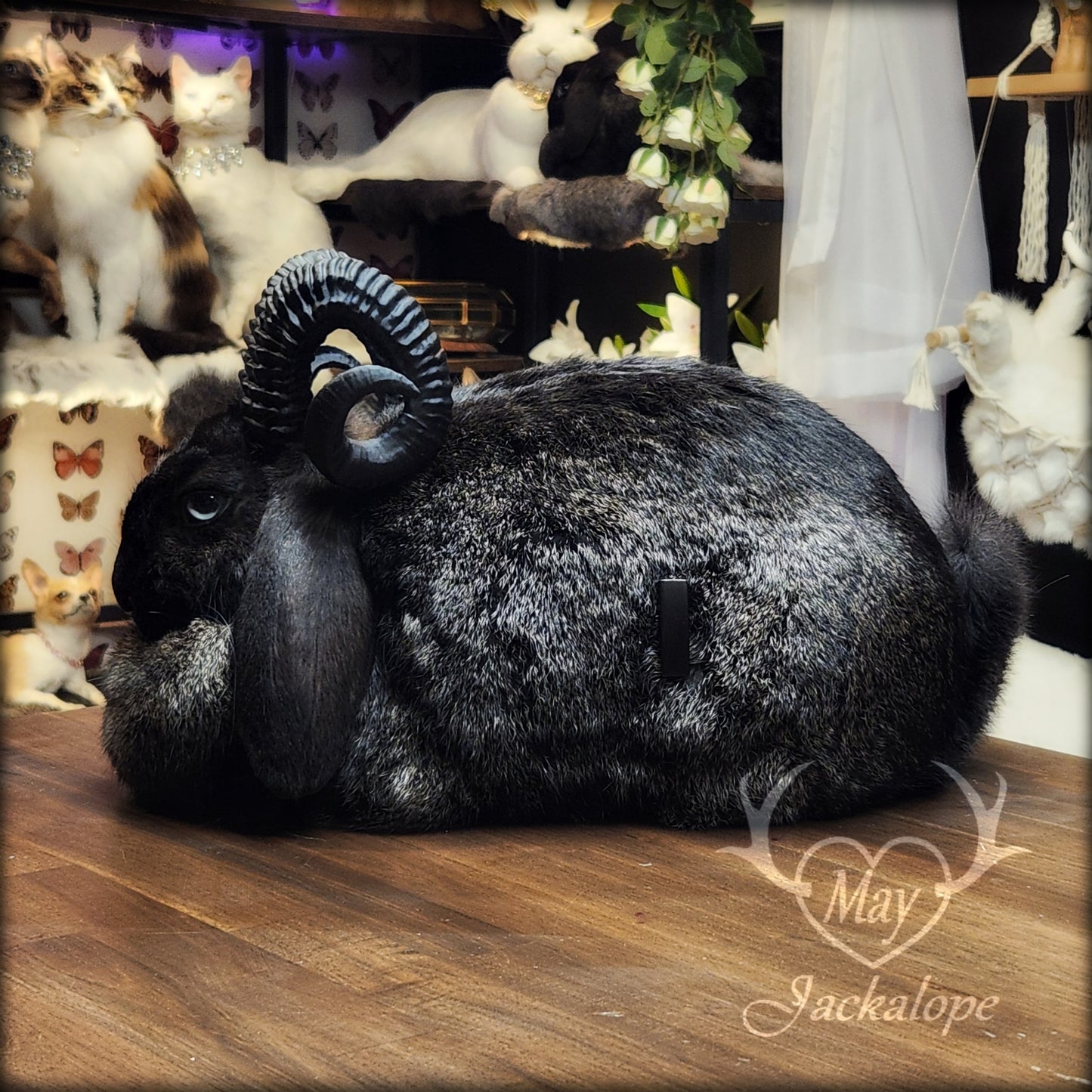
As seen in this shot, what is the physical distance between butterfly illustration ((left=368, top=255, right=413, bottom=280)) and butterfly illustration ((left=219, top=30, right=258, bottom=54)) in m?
0.44

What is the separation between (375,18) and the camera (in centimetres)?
271

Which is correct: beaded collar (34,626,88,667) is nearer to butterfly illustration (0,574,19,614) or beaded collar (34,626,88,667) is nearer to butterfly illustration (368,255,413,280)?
butterfly illustration (0,574,19,614)

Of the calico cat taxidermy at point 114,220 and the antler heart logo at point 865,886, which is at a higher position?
the calico cat taxidermy at point 114,220

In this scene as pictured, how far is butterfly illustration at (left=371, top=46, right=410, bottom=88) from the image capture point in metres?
2.90

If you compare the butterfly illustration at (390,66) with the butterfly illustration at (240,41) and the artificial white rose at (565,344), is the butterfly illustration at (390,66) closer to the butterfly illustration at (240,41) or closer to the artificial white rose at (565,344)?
the butterfly illustration at (240,41)

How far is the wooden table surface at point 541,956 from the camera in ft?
3.23

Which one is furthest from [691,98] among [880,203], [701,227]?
[880,203]

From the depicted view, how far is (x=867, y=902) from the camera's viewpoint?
4.17 ft

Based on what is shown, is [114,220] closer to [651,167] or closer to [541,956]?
[651,167]

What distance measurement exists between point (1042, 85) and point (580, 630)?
1008mm

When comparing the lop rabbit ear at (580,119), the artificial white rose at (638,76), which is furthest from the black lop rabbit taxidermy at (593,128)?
the artificial white rose at (638,76)

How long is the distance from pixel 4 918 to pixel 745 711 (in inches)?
25.9

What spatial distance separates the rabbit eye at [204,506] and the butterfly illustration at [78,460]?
54.3 inches

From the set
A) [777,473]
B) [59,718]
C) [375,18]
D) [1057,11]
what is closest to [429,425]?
[777,473]
